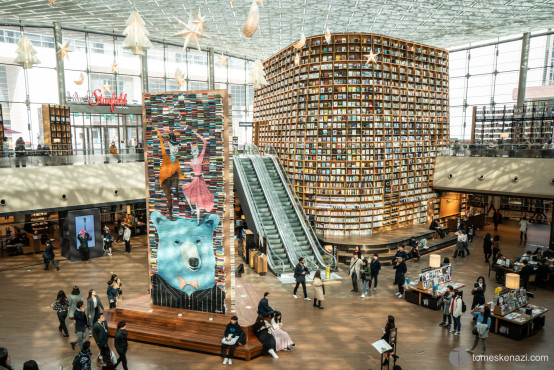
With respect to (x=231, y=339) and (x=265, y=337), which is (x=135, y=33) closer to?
(x=231, y=339)

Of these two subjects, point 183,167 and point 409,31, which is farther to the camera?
point 409,31

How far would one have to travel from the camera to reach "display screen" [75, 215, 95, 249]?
575 inches

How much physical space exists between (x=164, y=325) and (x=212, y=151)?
386cm

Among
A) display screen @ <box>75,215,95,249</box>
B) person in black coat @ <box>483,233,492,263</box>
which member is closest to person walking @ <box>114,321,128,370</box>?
display screen @ <box>75,215,95,249</box>

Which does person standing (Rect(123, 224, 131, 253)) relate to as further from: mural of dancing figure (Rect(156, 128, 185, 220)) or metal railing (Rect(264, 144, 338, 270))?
mural of dancing figure (Rect(156, 128, 185, 220))

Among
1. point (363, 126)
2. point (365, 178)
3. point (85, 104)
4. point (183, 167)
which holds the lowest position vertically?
point (365, 178)

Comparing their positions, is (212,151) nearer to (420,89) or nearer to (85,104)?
(420,89)

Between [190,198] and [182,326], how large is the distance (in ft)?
8.90

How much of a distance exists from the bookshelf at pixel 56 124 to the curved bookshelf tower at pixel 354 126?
37.0 feet

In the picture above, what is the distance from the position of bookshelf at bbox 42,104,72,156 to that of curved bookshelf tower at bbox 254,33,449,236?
11.3m

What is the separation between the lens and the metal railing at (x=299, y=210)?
13.4 meters

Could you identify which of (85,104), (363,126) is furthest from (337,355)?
(85,104)

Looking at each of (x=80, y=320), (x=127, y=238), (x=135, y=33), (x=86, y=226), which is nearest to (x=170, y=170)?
(x=135, y=33)

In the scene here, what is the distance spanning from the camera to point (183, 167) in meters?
8.27
